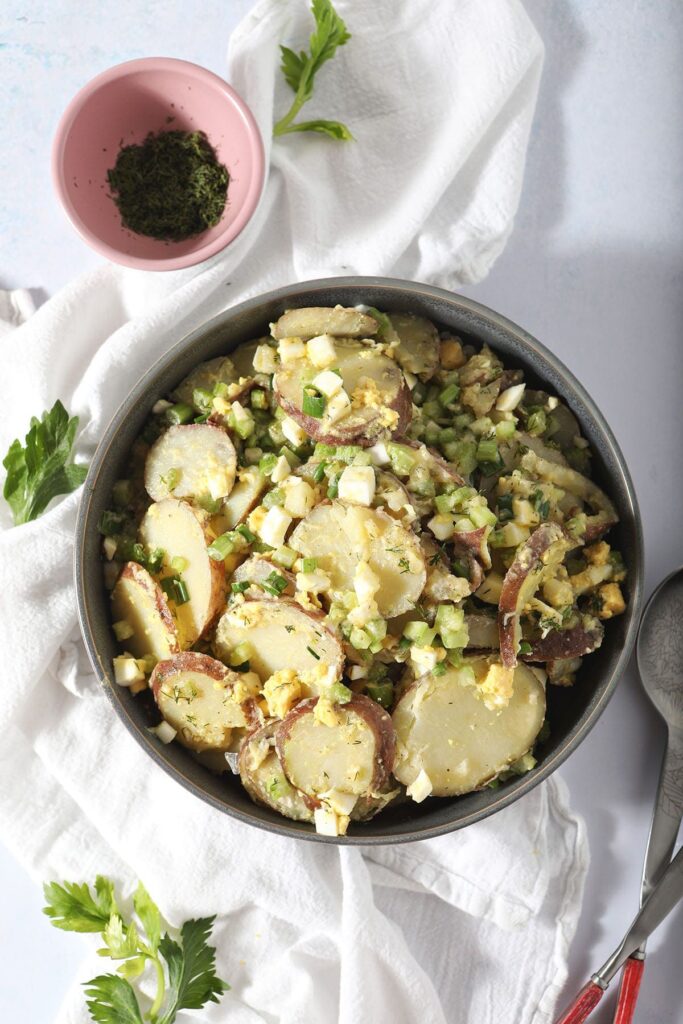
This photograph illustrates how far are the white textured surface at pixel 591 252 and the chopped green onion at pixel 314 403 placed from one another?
0.77 meters

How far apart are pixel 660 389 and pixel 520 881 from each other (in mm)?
1356

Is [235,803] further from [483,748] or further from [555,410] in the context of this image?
[555,410]

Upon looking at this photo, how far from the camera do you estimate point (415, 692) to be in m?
1.89

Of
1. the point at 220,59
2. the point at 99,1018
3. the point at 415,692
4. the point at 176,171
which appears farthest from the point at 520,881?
the point at 220,59

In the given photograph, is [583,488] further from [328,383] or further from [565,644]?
[328,383]

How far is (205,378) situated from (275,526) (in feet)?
1.51

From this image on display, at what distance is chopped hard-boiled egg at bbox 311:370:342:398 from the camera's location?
190cm

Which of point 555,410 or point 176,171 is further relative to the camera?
point 176,171

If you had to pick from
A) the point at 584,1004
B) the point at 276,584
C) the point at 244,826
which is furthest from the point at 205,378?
the point at 584,1004

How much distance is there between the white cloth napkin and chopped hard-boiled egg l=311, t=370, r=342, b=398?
0.50 m

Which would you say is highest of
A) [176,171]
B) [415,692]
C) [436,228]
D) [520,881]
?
[176,171]

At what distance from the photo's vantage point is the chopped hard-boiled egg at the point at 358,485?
1823 mm

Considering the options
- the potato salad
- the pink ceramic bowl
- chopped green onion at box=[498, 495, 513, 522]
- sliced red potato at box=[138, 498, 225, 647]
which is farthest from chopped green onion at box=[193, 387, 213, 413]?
chopped green onion at box=[498, 495, 513, 522]

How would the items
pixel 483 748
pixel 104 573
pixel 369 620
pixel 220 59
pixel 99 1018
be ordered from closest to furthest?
1. pixel 369 620
2. pixel 483 748
3. pixel 104 573
4. pixel 99 1018
5. pixel 220 59
